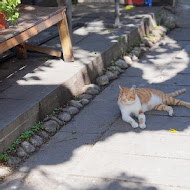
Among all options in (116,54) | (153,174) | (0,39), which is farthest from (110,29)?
(153,174)

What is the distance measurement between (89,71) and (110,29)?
222 centimetres

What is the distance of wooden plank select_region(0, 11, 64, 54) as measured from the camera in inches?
206

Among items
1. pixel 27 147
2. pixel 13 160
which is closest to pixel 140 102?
pixel 27 147

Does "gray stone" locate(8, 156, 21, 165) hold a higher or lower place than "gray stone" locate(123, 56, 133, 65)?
higher

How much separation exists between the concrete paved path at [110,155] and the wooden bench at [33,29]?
1071mm

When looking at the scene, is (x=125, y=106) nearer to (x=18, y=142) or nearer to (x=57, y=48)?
(x=18, y=142)

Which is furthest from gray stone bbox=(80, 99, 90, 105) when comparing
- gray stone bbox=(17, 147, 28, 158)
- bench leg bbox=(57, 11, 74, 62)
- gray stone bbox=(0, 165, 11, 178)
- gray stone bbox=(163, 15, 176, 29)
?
gray stone bbox=(163, 15, 176, 29)

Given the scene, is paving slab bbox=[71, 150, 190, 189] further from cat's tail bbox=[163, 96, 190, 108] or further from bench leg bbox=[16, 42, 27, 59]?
bench leg bbox=[16, 42, 27, 59]

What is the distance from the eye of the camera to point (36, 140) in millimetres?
5223

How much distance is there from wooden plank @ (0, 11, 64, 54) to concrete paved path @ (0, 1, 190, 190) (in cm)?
117

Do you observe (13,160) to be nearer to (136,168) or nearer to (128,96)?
(136,168)

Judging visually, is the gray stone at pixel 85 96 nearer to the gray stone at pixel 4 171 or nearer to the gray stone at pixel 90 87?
the gray stone at pixel 90 87

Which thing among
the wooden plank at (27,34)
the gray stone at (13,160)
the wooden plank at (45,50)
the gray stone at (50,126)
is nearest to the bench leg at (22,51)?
the wooden plank at (45,50)

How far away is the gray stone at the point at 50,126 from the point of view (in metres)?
5.49
